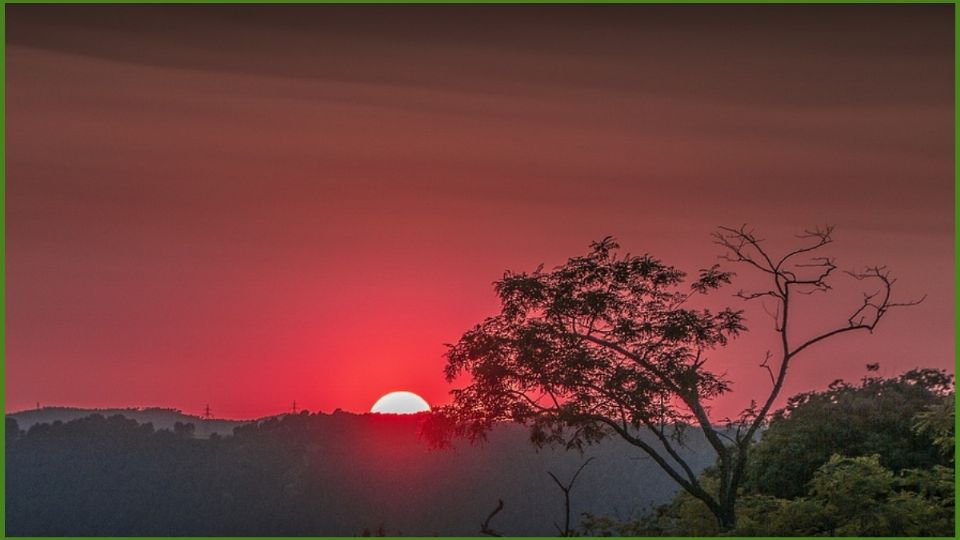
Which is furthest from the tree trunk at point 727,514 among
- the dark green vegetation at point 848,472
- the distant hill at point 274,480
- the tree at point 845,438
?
the distant hill at point 274,480

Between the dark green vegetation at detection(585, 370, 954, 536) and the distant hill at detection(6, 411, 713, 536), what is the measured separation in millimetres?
77557

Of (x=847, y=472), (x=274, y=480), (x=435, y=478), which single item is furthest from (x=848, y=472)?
(x=274, y=480)

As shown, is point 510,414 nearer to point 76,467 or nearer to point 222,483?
point 222,483

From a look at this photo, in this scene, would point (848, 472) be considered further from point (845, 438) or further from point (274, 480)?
point (274, 480)

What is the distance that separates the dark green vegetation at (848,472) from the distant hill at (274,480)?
77.6 m

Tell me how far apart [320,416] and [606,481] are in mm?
73428

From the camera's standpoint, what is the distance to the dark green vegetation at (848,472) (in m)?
34.8

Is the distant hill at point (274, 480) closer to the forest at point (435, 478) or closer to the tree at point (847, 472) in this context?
the forest at point (435, 478)

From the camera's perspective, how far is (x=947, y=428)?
124ft

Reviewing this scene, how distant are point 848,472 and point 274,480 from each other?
434ft

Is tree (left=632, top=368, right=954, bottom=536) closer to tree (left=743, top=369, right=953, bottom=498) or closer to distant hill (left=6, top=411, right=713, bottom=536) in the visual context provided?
tree (left=743, top=369, right=953, bottom=498)

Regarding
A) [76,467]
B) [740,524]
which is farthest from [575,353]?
[76,467]

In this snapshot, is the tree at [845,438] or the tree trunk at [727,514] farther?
the tree at [845,438]

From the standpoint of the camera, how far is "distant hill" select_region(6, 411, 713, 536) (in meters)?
132
